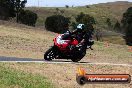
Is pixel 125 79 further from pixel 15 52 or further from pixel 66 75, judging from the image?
pixel 15 52

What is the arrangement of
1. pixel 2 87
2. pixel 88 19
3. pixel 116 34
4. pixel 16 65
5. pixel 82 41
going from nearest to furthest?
pixel 2 87, pixel 16 65, pixel 82 41, pixel 88 19, pixel 116 34

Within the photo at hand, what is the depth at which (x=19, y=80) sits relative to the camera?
1460 cm

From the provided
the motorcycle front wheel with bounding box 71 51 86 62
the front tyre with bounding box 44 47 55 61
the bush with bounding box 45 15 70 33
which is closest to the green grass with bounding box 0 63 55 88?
the front tyre with bounding box 44 47 55 61

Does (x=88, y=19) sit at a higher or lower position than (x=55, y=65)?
lower

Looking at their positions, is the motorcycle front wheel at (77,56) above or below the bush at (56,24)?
above

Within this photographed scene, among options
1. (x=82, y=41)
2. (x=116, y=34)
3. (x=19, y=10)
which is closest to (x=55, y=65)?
(x=82, y=41)

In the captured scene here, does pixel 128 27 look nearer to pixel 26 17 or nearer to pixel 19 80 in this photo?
pixel 26 17

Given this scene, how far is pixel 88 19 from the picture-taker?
4985 inches

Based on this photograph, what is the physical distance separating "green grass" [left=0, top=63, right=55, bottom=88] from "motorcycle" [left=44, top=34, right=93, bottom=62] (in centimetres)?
590

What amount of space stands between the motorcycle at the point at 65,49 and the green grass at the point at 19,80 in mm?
5897

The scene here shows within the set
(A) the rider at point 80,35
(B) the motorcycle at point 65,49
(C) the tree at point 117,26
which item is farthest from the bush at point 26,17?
(A) the rider at point 80,35

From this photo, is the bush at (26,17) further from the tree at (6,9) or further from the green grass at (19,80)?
the green grass at (19,80)

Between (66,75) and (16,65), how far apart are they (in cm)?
228

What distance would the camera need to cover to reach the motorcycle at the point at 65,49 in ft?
73.7
